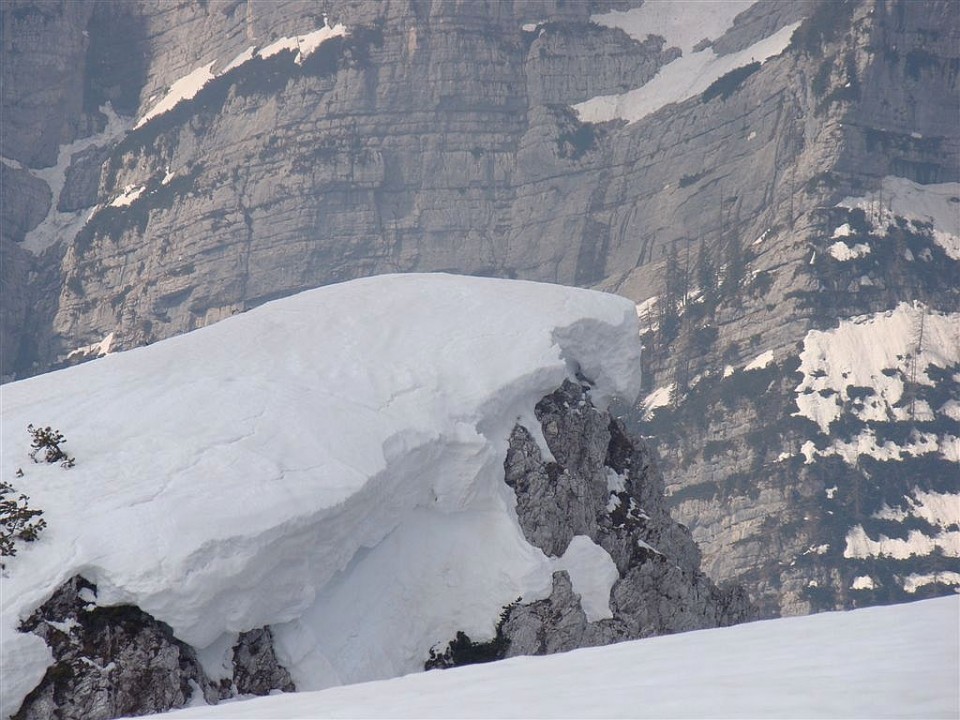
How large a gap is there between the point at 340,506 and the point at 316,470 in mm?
1363

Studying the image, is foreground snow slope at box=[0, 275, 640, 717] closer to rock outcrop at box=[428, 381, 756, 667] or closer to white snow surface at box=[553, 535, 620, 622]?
rock outcrop at box=[428, 381, 756, 667]

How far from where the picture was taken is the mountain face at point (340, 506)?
31.8 m

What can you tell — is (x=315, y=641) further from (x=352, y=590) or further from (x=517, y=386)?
(x=517, y=386)

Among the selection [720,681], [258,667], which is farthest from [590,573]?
[720,681]

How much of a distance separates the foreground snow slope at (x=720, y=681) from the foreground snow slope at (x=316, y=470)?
10851 mm

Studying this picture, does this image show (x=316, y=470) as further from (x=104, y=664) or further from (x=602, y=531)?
(x=602, y=531)

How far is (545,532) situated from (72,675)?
1687 centimetres

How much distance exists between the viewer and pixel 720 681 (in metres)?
17.4

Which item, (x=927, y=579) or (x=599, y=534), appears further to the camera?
(x=927, y=579)

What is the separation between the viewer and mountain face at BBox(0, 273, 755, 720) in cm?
3181

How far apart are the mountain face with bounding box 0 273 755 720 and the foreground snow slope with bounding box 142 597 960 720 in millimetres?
10324

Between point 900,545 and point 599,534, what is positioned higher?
point 900,545

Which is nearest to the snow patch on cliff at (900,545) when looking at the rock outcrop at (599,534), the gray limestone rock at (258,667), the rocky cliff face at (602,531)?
the rock outcrop at (599,534)

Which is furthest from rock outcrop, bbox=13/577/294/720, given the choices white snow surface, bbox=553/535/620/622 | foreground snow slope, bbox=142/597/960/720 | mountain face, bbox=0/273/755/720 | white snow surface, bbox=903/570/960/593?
white snow surface, bbox=903/570/960/593
